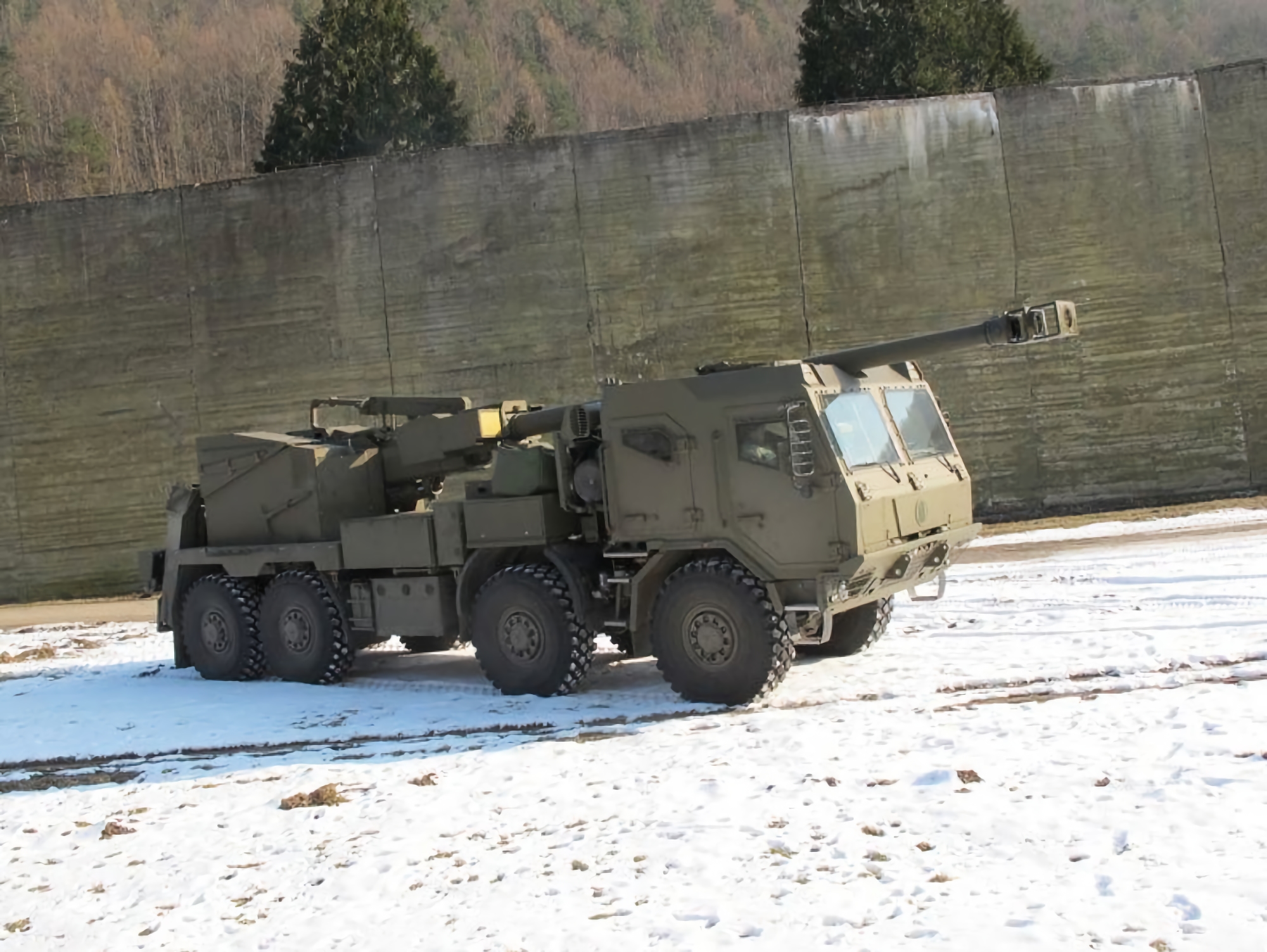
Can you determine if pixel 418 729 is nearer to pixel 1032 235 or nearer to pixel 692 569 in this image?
pixel 692 569

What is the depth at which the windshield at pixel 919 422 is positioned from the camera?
31.6ft

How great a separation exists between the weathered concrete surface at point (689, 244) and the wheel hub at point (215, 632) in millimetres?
12732

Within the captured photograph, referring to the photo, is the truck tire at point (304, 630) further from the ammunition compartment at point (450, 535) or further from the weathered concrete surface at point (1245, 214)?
the weathered concrete surface at point (1245, 214)

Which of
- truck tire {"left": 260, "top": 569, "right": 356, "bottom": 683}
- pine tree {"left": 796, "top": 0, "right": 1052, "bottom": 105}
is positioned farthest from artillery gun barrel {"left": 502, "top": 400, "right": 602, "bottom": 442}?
pine tree {"left": 796, "top": 0, "right": 1052, "bottom": 105}

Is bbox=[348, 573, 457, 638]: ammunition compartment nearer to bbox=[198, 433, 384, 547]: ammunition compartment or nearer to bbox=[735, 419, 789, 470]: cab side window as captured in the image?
bbox=[198, 433, 384, 547]: ammunition compartment

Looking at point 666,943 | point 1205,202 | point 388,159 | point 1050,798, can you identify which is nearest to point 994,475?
point 1205,202

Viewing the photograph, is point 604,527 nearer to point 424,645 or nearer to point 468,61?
point 424,645

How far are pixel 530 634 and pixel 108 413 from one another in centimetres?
1776

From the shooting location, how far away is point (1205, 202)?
23.5m

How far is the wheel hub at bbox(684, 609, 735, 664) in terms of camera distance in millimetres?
8859

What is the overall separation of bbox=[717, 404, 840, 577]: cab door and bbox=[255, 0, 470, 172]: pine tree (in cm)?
2333

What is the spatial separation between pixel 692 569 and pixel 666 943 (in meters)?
4.25

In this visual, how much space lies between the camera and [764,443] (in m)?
8.75

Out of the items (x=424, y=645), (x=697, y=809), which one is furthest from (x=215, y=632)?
(x=697, y=809)
